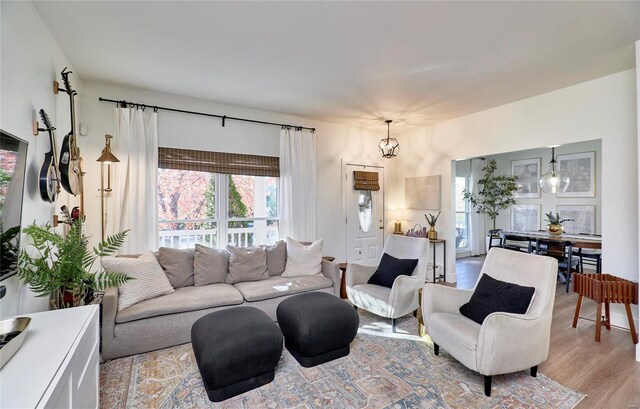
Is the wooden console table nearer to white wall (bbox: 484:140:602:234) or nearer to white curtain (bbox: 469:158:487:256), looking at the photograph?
white wall (bbox: 484:140:602:234)

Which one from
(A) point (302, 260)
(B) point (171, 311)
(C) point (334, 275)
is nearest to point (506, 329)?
(C) point (334, 275)

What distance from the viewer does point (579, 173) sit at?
566cm

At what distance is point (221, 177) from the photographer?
160 inches

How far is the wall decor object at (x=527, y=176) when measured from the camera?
6447 millimetres

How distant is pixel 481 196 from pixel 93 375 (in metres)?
7.75

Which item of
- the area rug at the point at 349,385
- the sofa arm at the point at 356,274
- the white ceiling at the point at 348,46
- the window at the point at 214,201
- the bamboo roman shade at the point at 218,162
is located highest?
the white ceiling at the point at 348,46

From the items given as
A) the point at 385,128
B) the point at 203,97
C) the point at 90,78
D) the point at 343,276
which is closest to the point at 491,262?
the point at 343,276

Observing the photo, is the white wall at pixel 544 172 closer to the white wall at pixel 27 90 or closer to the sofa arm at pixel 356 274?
the sofa arm at pixel 356 274

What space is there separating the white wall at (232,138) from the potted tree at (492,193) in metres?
2.89

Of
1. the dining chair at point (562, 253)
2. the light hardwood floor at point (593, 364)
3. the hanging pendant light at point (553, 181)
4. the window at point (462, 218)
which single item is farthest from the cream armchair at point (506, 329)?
the window at point (462, 218)

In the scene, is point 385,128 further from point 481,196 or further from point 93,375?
point 93,375

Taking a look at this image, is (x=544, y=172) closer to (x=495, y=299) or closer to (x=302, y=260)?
(x=495, y=299)

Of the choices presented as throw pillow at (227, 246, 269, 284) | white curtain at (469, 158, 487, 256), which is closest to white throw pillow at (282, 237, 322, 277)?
throw pillow at (227, 246, 269, 284)

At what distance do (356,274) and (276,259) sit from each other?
3.32 feet
